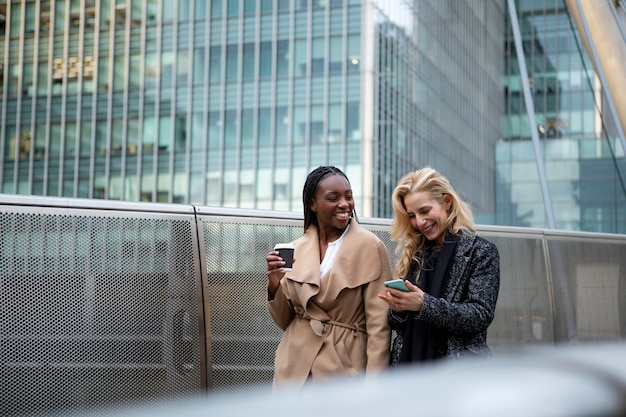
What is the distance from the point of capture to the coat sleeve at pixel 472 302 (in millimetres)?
2902

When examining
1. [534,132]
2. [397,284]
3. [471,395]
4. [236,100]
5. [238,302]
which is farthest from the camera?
[236,100]

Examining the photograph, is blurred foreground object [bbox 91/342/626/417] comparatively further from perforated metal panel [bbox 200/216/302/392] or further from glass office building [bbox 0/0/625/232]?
glass office building [bbox 0/0/625/232]

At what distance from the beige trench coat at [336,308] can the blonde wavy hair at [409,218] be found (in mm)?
103

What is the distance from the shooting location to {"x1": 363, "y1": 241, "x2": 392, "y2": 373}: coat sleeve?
3.13 metres

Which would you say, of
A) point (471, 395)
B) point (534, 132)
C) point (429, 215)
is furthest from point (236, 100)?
point (471, 395)

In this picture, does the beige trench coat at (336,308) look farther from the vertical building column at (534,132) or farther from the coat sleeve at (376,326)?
the vertical building column at (534,132)

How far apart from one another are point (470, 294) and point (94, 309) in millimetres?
1982

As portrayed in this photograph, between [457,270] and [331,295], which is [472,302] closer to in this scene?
[457,270]

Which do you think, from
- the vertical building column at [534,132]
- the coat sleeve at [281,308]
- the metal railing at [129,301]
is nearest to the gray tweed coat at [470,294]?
the coat sleeve at [281,308]

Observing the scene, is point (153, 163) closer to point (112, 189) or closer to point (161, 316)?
point (112, 189)

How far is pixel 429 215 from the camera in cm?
316

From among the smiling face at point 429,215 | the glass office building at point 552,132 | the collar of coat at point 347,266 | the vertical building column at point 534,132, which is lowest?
the collar of coat at point 347,266

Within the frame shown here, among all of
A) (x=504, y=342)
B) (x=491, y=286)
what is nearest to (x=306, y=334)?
(x=491, y=286)

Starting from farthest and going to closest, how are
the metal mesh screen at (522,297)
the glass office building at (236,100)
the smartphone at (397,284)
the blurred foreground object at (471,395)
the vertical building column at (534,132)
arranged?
1. the glass office building at (236,100)
2. the vertical building column at (534,132)
3. the metal mesh screen at (522,297)
4. the smartphone at (397,284)
5. the blurred foreground object at (471,395)
